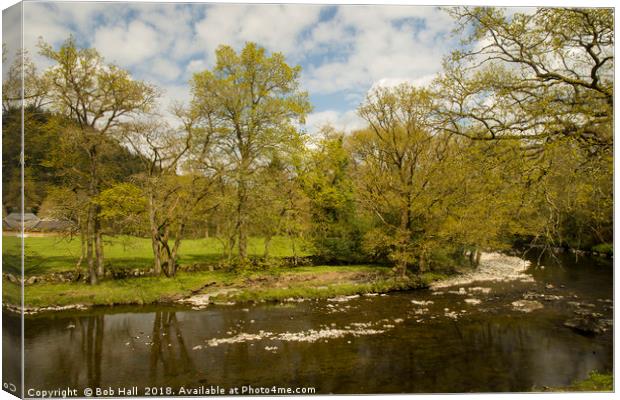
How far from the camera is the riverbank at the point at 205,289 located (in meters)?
10.7


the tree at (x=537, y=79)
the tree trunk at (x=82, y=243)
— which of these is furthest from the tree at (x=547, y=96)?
the tree trunk at (x=82, y=243)

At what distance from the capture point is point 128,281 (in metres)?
11.8

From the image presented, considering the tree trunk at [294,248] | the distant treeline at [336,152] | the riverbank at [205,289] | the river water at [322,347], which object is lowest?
the river water at [322,347]

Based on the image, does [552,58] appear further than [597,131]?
Yes

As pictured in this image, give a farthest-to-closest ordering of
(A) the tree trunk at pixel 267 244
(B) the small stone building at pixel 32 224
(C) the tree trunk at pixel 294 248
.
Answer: (C) the tree trunk at pixel 294 248
(A) the tree trunk at pixel 267 244
(B) the small stone building at pixel 32 224

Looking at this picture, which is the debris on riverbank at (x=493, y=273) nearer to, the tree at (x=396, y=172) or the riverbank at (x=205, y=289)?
the tree at (x=396, y=172)

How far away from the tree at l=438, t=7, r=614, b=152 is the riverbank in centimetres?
711

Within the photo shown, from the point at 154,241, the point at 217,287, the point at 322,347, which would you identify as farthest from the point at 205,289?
the point at 322,347

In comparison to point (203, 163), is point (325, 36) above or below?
above

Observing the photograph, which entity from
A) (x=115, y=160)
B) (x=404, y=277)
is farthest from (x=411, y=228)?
(x=115, y=160)

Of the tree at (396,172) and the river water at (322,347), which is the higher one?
the tree at (396,172)

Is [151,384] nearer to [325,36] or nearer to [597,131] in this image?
[325,36]

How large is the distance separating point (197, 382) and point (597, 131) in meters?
8.35

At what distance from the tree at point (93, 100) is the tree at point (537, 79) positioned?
695 centimetres
